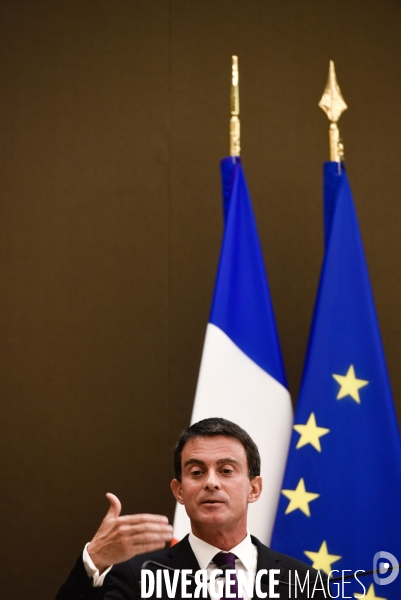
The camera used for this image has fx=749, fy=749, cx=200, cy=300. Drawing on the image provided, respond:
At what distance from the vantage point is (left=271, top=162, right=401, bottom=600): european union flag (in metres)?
2.57

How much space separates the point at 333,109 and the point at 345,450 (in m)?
1.36

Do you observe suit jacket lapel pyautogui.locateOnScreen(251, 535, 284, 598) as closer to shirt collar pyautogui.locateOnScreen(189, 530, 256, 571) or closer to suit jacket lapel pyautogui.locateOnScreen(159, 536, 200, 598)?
shirt collar pyautogui.locateOnScreen(189, 530, 256, 571)

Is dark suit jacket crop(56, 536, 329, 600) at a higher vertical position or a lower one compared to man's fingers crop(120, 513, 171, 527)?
lower

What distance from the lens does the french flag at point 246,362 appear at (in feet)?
8.97

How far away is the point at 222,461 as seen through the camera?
79.1 inches

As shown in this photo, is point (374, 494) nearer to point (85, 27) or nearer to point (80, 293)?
point (80, 293)

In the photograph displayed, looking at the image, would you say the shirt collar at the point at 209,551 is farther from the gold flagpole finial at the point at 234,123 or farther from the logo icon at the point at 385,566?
the gold flagpole finial at the point at 234,123

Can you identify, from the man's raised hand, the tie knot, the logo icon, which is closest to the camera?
the man's raised hand

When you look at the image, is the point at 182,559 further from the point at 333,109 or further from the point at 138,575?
the point at 333,109

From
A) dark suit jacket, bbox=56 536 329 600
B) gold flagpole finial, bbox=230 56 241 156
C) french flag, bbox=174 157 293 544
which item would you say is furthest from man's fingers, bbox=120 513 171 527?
gold flagpole finial, bbox=230 56 241 156

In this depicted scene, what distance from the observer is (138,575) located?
6.23ft

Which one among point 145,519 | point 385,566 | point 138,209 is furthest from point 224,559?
point 138,209

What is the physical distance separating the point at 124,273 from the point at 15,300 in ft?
1.51

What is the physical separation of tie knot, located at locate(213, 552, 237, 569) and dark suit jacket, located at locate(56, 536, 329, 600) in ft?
0.17
